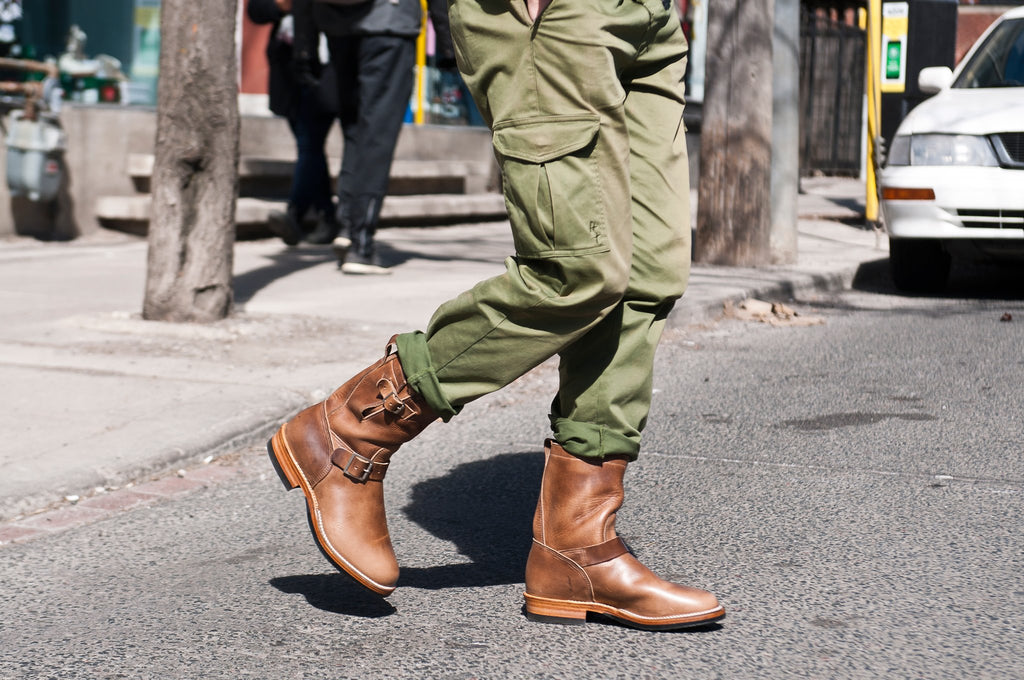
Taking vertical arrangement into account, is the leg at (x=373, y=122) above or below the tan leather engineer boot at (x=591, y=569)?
above

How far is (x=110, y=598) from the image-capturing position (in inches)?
102

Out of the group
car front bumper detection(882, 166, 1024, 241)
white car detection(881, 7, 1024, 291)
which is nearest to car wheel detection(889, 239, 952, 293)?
white car detection(881, 7, 1024, 291)

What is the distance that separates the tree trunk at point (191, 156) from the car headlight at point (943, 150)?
3.69 meters

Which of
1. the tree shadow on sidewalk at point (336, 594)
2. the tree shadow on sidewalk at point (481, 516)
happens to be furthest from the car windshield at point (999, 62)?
the tree shadow on sidewalk at point (336, 594)

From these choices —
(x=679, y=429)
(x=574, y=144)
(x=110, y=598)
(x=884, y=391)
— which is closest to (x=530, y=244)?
(x=574, y=144)

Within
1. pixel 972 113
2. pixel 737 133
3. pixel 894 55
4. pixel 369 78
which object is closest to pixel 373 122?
pixel 369 78

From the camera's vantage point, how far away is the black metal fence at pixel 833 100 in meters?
18.5

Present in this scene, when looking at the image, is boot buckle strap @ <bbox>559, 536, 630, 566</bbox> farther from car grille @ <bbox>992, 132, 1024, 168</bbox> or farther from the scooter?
the scooter

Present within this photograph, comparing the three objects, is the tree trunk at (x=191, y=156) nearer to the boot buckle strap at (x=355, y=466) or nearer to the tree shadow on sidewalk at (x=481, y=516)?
the tree shadow on sidewalk at (x=481, y=516)

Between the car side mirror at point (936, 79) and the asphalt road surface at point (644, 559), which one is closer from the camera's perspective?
the asphalt road surface at point (644, 559)

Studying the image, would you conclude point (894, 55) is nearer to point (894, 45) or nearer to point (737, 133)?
point (894, 45)

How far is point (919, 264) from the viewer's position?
288 inches

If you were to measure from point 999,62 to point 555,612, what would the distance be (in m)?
6.11

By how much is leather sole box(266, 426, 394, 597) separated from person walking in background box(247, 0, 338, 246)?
16.4ft
